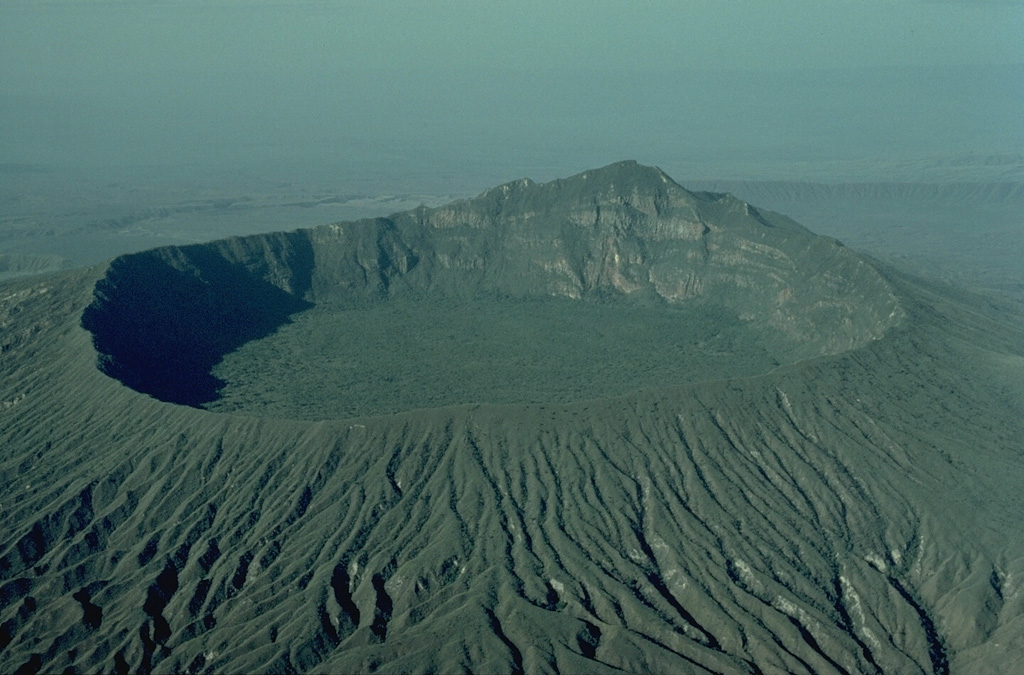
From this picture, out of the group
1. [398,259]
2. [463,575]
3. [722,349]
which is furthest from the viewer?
[398,259]

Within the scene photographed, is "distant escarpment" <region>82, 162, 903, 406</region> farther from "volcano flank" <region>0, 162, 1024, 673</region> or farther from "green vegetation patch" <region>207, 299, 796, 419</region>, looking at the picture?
"green vegetation patch" <region>207, 299, 796, 419</region>

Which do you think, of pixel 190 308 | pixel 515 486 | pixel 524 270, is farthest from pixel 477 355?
pixel 515 486

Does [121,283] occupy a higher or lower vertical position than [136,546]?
higher

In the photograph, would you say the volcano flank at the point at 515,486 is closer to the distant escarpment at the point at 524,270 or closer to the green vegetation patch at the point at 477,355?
the green vegetation patch at the point at 477,355

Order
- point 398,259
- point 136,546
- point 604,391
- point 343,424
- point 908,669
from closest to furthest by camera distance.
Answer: point 908,669, point 136,546, point 343,424, point 604,391, point 398,259

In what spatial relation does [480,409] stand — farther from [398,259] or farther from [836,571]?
[398,259]

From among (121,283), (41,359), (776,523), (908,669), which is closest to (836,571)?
(776,523)

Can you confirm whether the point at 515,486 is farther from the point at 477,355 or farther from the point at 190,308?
the point at 190,308

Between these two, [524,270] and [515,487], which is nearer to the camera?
[515,487]
